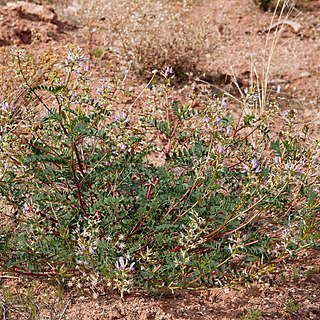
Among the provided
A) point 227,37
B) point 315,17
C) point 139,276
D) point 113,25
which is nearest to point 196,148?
point 139,276

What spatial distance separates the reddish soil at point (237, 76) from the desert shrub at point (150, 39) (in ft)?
0.91

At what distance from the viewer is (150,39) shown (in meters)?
5.52

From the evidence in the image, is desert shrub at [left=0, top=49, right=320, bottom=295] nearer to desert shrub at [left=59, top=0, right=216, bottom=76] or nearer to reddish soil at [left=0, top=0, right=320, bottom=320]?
reddish soil at [left=0, top=0, right=320, bottom=320]

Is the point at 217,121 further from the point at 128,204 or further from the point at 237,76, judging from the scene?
the point at 237,76

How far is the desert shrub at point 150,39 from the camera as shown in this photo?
5500 mm

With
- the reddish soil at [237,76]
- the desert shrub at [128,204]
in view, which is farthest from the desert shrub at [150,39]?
the desert shrub at [128,204]

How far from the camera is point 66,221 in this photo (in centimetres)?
267

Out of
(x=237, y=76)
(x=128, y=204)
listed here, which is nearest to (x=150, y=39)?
(x=237, y=76)

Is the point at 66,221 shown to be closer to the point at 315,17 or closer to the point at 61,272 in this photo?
the point at 61,272

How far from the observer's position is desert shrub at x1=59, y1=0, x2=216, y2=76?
550 cm

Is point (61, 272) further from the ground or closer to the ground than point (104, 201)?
closer to the ground

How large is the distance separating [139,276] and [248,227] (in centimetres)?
70

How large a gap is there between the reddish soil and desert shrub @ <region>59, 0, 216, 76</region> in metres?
0.28

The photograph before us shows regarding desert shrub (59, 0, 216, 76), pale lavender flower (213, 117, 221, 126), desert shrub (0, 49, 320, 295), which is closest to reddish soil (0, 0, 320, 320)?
desert shrub (0, 49, 320, 295)
